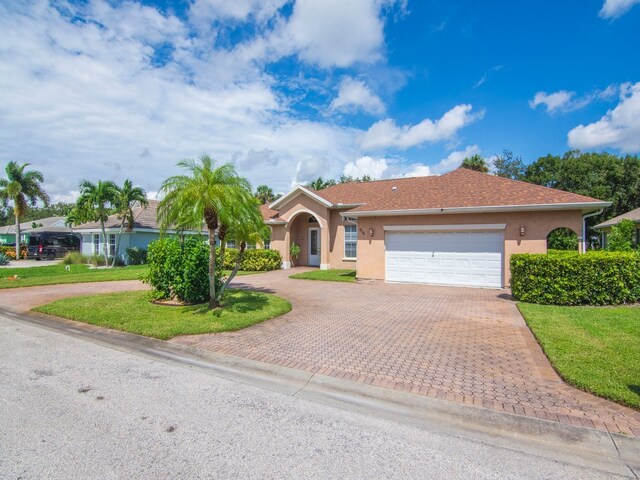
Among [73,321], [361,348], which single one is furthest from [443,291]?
[73,321]

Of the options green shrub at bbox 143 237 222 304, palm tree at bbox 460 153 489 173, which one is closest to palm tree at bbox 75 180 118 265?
green shrub at bbox 143 237 222 304

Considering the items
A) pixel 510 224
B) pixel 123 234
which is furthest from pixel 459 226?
pixel 123 234

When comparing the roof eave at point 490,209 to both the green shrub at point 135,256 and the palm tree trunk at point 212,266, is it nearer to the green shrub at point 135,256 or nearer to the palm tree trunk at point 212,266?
the palm tree trunk at point 212,266

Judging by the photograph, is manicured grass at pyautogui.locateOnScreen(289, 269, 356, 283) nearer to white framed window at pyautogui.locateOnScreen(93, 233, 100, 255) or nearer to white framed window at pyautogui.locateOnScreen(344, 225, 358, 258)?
white framed window at pyautogui.locateOnScreen(344, 225, 358, 258)

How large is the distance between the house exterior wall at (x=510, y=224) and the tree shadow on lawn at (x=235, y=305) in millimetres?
6644

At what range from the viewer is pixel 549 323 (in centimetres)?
797

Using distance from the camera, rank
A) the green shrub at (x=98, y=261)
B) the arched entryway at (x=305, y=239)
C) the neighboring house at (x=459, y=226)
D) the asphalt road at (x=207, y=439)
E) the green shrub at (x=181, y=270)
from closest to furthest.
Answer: the asphalt road at (x=207, y=439) → the green shrub at (x=181, y=270) → the neighboring house at (x=459, y=226) → the arched entryway at (x=305, y=239) → the green shrub at (x=98, y=261)

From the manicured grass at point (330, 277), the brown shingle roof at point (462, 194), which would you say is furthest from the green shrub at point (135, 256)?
the brown shingle roof at point (462, 194)

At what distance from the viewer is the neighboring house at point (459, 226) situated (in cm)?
1316

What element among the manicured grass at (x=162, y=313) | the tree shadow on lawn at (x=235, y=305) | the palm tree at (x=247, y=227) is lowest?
the manicured grass at (x=162, y=313)

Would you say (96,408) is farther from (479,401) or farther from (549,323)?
(549,323)

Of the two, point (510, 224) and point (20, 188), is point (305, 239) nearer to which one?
point (510, 224)

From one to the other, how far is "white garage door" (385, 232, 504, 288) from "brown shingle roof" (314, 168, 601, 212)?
1263 mm

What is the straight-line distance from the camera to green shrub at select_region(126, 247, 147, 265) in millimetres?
25422
